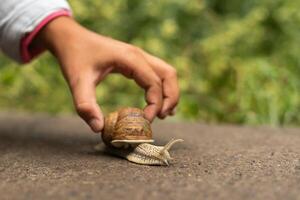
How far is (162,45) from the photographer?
3508 millimetres

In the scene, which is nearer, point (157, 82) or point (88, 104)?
point (88, 104)

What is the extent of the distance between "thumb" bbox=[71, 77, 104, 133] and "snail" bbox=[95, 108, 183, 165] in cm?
4

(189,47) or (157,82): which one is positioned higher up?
(189,47)

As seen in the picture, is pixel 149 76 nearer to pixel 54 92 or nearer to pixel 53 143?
pixel 53 143

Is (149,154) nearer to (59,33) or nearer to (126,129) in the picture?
(126,129)

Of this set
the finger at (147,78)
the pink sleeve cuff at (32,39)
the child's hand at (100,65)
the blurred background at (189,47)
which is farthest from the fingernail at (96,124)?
the blurred background at (189,47)

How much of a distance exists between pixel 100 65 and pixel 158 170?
360 millimetres

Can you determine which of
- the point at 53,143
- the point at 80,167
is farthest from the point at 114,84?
the point at 80,167

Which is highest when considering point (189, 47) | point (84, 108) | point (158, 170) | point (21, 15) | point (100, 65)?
point (189, 47)

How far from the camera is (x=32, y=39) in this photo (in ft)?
5.37

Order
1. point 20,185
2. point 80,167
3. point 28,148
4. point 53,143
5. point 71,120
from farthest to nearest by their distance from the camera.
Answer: point 71,120 → point 53,143 → point 28,148 → point 80,167 → point 20,185

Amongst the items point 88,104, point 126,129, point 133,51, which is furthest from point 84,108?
point 133,51

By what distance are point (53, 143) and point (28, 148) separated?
13 centimetres

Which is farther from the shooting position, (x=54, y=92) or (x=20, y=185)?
(x=54, y=92)
